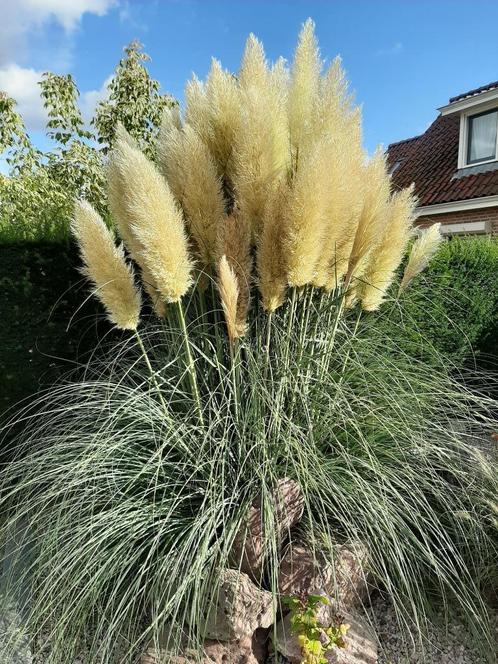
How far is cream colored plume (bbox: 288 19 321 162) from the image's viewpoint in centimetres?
233

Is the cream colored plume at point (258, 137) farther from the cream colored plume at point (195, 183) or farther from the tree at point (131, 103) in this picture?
the tree at point (131, 103)

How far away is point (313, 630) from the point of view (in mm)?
1715

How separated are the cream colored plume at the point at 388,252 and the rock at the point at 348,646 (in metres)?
1.47

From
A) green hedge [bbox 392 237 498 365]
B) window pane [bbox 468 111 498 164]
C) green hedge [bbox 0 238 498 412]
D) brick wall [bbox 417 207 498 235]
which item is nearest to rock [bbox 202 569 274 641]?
green hedge [bbox 0 238 498 412]

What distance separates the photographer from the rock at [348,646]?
186 cm

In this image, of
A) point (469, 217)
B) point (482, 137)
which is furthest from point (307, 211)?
point (482, 137)

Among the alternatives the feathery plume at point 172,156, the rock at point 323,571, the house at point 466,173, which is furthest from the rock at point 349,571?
the house at point 466,173

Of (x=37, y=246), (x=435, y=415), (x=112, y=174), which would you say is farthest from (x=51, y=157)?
(x=435, y=415)

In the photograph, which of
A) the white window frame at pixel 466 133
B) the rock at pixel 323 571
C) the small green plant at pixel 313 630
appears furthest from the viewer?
the white window frame at pixel 466 133

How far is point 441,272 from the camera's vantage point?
4.12 m

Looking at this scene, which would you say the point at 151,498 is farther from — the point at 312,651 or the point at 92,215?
the point at 92,215

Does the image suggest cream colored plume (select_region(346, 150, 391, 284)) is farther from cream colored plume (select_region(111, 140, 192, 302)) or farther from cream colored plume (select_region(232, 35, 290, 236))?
cream colored plume (select_region(111, 140, 192, 302))

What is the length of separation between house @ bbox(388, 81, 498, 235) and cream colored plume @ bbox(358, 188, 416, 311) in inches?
329

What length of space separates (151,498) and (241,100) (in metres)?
1.85
